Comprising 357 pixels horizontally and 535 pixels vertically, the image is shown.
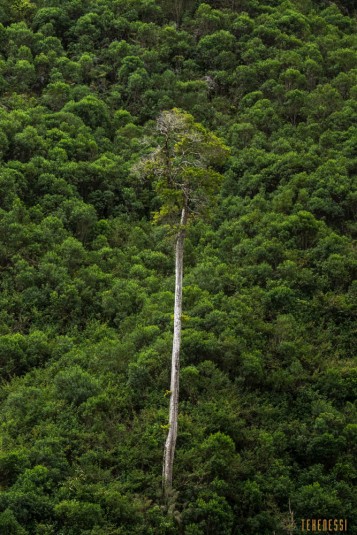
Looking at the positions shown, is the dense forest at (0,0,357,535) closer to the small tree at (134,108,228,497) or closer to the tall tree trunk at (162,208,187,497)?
the tall tree trunk at (162,208,187,497)

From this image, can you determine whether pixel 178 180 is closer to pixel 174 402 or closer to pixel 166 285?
pixel 174 402

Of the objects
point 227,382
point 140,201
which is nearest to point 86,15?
point 140,201

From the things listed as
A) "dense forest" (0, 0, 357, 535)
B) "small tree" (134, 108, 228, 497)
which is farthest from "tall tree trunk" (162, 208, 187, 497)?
"dense forest" (0, 0, 357, 535)

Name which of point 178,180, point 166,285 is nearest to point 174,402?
point 178,180

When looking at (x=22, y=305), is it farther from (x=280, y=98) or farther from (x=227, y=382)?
(x=280, y=98)

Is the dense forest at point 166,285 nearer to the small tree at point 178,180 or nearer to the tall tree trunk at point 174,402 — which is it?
the tall tree trunk at point 174,402
